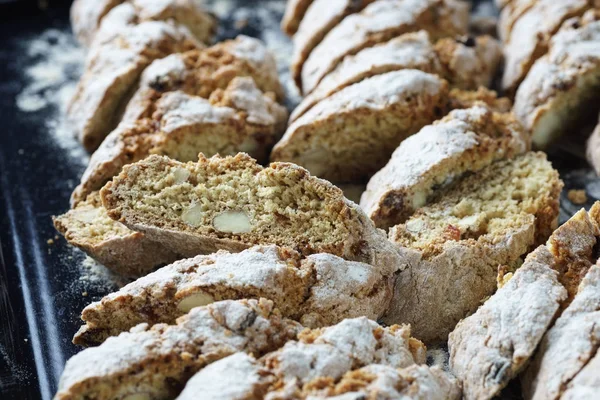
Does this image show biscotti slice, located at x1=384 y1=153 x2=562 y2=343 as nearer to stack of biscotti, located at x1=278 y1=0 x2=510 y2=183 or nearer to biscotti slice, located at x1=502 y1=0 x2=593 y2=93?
stack of biscotti, located at x1=278 y1=0 x2=510 y2=183

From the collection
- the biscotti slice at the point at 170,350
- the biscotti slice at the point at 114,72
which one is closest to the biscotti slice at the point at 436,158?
the biscotti slice at the point at 170,350

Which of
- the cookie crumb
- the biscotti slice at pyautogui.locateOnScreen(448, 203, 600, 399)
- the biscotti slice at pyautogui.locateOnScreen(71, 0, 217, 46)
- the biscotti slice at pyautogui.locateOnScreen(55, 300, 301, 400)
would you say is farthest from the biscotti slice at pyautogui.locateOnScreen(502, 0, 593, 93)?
the biscotti slice at pyautogui.locateOnScreen(55, 300, 301, 400)

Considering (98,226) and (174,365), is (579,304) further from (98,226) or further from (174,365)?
(98,226)

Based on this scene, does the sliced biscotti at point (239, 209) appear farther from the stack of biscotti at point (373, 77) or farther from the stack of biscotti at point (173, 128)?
the stack of biscotti at point (373, 77)

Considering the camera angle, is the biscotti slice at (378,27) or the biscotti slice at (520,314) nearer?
the biscotti slice at (520,314)

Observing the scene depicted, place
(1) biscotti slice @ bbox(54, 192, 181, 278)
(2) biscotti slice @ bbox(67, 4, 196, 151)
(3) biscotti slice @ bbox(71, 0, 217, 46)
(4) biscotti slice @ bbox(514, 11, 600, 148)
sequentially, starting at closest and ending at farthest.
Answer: (1) biscotti slice @ bbox(54, 192, 181, 278) → (4) biscotti slice @ bbox(514, 11, 600, 148) → (2) biscotti slice @ bbox(67, 4, 196, 151) → (3) biscotti slice @ bbox(71, 0, 217, 46)

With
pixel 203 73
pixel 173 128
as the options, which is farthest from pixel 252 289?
pixel 203 73

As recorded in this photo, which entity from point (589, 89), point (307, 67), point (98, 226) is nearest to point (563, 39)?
point (589, 89)
